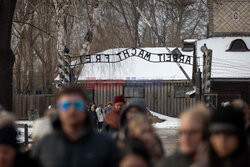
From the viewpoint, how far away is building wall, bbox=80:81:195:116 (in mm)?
33719

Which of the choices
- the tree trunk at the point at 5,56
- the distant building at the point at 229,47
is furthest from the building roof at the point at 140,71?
the tree trunk at the point at 5,56

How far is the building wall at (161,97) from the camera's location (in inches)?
1328

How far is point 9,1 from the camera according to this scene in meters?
13.4

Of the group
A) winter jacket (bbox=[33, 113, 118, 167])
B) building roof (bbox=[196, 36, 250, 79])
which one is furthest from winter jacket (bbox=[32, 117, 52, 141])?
building roof (bbox=[196, 36, 250, 79])

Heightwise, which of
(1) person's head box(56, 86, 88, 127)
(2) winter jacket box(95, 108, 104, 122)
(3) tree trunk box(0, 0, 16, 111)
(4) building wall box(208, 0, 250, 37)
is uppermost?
(4) building wall box(208, 0, 250, 37)

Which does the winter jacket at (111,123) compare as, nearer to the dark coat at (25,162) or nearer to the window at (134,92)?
the dark coat at (25,162)

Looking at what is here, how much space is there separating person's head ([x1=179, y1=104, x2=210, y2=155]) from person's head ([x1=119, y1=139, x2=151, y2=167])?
1.38 feet

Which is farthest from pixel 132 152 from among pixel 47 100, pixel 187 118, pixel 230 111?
pixel 47 100

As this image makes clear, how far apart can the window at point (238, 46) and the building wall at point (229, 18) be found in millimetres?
2400

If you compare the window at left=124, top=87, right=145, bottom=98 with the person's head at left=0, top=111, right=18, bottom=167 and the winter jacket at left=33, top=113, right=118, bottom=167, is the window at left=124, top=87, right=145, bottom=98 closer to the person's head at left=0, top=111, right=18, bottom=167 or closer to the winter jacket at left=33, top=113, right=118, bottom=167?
the person's head at left=0, top=111, right=18, bottom=167

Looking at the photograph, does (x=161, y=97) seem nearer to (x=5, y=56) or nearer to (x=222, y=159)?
(x=5, y=56)

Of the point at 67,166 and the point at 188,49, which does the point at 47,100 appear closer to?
the point at 188,49

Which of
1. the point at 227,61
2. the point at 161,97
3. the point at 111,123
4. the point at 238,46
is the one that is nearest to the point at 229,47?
the point at 238,46

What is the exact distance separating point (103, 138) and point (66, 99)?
405 millimetres
